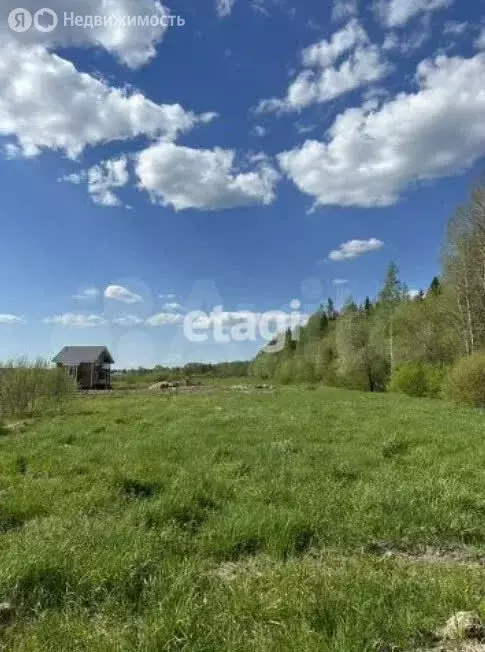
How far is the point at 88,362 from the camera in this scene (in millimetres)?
91438

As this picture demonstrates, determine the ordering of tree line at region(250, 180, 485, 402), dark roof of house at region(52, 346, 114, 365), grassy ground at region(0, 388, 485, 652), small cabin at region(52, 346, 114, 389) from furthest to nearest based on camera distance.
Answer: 1. dark roof of house at region(52, 346, 114, 365)
2. small cabin at region(52, 346, 114, 389)
3. tree line at region(250, 180, 485, 402)
4. grassy ground at region(0, 388, 485, 652)

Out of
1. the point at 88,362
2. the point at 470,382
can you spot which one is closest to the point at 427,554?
the point at 470,382

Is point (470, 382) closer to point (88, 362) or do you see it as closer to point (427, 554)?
point (427, 554)

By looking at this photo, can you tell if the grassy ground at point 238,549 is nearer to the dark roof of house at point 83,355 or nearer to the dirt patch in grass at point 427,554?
the dirt patch in grass at point 427,554

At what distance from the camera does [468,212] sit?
42.1 metres

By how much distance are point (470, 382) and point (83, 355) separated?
7354cm

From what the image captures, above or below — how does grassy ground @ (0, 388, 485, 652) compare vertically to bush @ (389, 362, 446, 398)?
below

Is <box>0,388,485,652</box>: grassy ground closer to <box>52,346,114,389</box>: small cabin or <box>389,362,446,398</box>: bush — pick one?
<box>389,362,446,398</box>: bush

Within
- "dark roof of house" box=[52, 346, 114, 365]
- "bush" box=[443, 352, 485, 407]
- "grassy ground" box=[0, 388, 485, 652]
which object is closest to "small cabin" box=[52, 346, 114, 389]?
"dark roof of house" box=[52, 346, 114, 365]

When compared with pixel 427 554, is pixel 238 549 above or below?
above

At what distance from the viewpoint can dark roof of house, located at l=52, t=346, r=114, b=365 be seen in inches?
3607

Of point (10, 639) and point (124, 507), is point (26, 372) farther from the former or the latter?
point (10, 639)

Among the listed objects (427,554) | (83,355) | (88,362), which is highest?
(83,355)

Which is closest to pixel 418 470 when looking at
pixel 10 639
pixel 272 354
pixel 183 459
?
pixel 183 459
